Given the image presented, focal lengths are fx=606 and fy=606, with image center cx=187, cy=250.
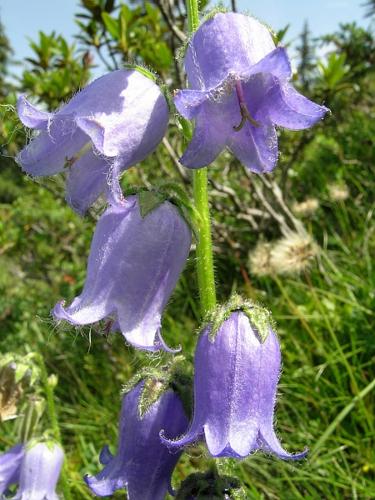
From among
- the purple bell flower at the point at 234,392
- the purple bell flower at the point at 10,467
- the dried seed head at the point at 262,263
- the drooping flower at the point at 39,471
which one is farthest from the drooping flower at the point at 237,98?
the dried seed head at the point at 262,263

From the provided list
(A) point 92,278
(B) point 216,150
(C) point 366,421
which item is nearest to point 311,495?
(C) point 366,421

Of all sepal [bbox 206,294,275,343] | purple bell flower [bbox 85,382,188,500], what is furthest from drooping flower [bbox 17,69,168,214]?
purple bell flower [bbox 85,382,188,500]

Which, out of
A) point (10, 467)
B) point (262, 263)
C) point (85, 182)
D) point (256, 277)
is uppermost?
point (85, 182)

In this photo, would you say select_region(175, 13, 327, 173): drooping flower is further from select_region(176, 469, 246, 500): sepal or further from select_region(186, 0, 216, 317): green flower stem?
select_region(176, 469, 246, 500): sepal

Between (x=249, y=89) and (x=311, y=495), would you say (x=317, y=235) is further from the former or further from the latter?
(x=249, y=89)

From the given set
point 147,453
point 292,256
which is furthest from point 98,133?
point 292,256

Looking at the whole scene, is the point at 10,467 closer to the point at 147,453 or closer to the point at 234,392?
the point at 147,453
